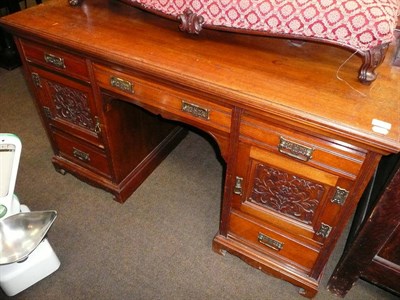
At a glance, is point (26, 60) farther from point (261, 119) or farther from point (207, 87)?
point (261, 119)

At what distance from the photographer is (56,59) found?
1358 millimetres

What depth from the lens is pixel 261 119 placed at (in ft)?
3.30

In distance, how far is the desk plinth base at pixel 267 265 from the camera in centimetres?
137

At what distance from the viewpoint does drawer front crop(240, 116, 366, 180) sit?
935mm

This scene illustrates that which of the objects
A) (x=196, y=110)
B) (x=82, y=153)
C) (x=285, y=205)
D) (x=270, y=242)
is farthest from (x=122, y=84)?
(x=270, y=242)

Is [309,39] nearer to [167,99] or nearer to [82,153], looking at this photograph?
[167,99]

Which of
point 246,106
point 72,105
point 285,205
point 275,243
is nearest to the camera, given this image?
point 246,106

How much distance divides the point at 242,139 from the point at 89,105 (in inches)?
30.2

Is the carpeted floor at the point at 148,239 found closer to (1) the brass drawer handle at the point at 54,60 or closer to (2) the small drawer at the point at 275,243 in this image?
(2) the small drawer at the point at 275,243

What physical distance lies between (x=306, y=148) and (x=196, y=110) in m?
0.39

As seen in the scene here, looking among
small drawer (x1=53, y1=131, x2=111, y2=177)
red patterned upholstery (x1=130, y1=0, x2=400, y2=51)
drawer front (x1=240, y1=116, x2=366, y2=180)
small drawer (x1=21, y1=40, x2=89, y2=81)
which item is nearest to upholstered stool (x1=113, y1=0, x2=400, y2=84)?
red patterned upholstery (x1=130, y1=0, x2=400, y2=51)

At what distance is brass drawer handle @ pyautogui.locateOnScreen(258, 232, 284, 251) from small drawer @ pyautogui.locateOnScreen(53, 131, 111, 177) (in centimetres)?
87

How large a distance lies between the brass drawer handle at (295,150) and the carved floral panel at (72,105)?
0.91 meters

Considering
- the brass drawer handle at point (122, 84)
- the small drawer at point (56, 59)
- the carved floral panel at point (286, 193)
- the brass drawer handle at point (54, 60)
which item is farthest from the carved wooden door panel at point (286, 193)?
the brass drawer handle at point (54, 60)
